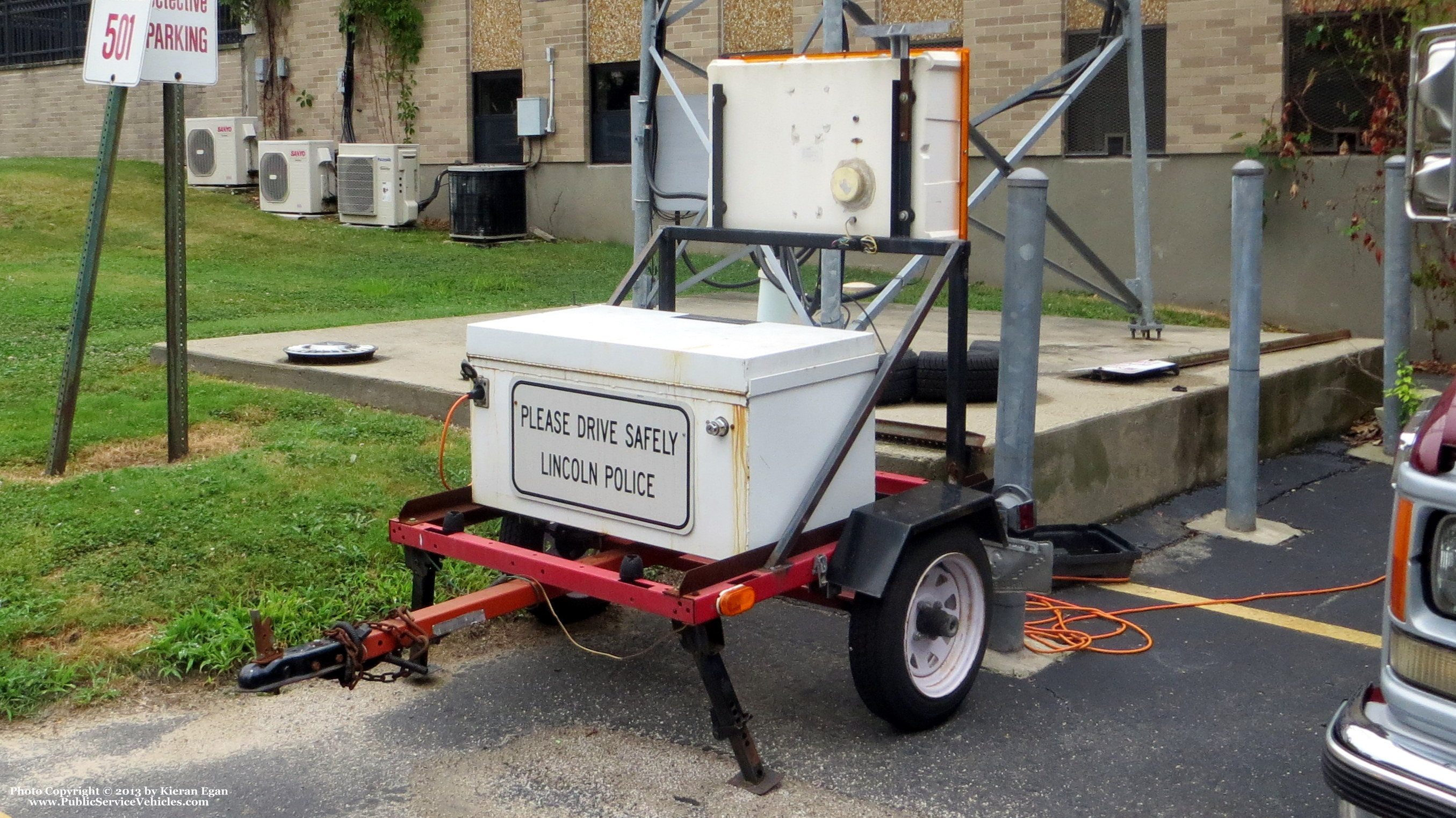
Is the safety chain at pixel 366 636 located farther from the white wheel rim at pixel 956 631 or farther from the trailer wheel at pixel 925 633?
the white wheel rim at pixel 956 631

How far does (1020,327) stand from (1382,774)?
244cm

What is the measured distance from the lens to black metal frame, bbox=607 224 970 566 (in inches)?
159

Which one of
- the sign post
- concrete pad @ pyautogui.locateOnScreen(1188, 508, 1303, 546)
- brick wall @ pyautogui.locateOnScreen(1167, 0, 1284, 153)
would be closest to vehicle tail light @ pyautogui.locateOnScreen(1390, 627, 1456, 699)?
concrete pad @ pyautogui.locateOnScreen(1188, 508, 1303, 546)

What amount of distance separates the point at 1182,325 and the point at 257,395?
702 centimetres

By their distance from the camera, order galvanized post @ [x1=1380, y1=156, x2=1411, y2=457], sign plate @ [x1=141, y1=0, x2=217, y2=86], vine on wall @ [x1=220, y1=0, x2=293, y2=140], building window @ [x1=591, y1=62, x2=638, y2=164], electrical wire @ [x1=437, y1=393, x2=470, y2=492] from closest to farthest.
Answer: electrical wire @ [x1=437, y1=393, x2=470, y2=492]
sign plate @ [x1=141, y1=0, x2=217, y2=86]
galvanized post @ [x1=1380, y1=156, x2=1411, y2=457]
building window @ [x1=591, y1=62, x2=638, y2=164]
vine on wall @ [x1=220, y1=0, x2=293, y2=140]

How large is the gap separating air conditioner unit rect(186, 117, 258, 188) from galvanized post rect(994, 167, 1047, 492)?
18.2 meters

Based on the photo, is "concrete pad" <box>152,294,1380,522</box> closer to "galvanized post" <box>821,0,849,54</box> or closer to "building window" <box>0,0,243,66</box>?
"galvanized post" <box>821,0,849,54</box>

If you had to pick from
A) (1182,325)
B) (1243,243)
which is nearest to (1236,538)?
(1243,243)

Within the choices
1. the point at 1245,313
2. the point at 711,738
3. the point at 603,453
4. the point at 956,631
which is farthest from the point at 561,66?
the point at 711,738

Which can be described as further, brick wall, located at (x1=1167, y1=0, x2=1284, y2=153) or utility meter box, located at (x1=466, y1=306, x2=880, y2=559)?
brick wall, located at (x1=1167, y1=0, x2=1284, y2=153)

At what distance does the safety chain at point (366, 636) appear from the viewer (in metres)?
3.75

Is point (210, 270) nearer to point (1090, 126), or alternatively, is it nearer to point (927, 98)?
point (1090, 126)

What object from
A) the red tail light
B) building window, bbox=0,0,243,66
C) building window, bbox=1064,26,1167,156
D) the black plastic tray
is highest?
building window, bbox=0,0,243,66

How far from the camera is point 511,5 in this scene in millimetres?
18609
